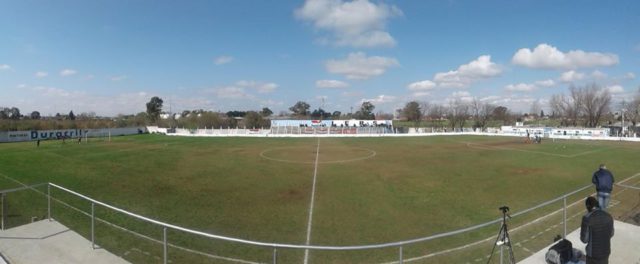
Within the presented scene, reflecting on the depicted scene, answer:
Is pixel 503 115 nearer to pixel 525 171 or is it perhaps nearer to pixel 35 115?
pixel 525 171

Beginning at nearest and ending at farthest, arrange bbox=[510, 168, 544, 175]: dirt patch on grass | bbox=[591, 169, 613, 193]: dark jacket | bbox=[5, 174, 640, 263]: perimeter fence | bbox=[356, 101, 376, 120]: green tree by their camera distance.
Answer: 1. bbox=[5, 174, 640, 263]: perimeter fence
2. bbox=[591, 169, 613, 193]: dark jacket
3. bbox=[510, 168, 544, 175]: dirt patch on grass
4. bbox=[356, 101, 376, 120]: green tree

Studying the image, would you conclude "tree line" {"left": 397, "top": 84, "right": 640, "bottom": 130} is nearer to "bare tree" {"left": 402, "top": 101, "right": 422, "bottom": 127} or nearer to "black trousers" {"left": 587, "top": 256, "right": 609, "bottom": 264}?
"bare tree" {"left": 402, "top": 101, "right": 422, "bottom": 127}

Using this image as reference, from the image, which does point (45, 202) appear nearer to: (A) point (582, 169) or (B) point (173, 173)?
(B) point (173, 173)

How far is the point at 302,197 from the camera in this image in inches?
673

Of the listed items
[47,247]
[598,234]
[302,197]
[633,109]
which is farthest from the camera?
[633,109]

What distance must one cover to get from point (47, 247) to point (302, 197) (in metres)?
10.5

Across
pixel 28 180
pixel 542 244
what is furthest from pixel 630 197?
pixel 28 180

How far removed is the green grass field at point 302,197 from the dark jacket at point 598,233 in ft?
11.9

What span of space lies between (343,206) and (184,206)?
7.13 m

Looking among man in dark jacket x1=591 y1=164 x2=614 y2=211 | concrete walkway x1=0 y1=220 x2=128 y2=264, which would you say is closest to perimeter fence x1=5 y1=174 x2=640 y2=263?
concrete walkway x1=0 y1=220 x2=128 y2=264

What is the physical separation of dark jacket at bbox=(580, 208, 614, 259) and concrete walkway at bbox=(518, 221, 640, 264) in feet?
6.01

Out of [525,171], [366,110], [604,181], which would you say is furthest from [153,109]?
[604,181]

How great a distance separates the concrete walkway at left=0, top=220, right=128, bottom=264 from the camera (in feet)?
25.1

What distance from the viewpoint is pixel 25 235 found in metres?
8.94
